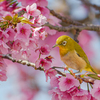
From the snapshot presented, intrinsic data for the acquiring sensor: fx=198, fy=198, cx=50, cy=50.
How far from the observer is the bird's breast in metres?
2.88

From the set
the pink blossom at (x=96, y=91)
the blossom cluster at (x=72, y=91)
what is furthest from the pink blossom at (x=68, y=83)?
the pink blossom at (x=96, y=91)

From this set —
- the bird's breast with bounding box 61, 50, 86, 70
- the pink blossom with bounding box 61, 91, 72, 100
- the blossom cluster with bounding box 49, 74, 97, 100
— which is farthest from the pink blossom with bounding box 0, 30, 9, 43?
the bird's breast with bounding box 61, 50, 86, 70

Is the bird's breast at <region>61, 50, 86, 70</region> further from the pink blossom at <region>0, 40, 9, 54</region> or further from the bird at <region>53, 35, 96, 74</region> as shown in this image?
the pink blossom at <region>0, 40, 9, 54</region>

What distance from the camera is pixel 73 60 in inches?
115

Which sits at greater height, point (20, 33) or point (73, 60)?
point (20, 33)

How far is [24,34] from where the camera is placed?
1875 millimetres

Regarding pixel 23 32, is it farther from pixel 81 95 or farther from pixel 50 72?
pixel 81 95

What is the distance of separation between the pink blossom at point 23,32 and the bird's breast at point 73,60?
108cm

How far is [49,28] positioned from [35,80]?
130 inches

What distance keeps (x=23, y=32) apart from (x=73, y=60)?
4.19ft

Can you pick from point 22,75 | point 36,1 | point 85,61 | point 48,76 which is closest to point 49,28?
point 36,1

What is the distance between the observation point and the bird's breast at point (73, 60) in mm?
2875

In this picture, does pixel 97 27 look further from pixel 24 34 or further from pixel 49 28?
pixel 24 34

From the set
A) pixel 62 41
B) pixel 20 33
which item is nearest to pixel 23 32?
pixel 20 33
